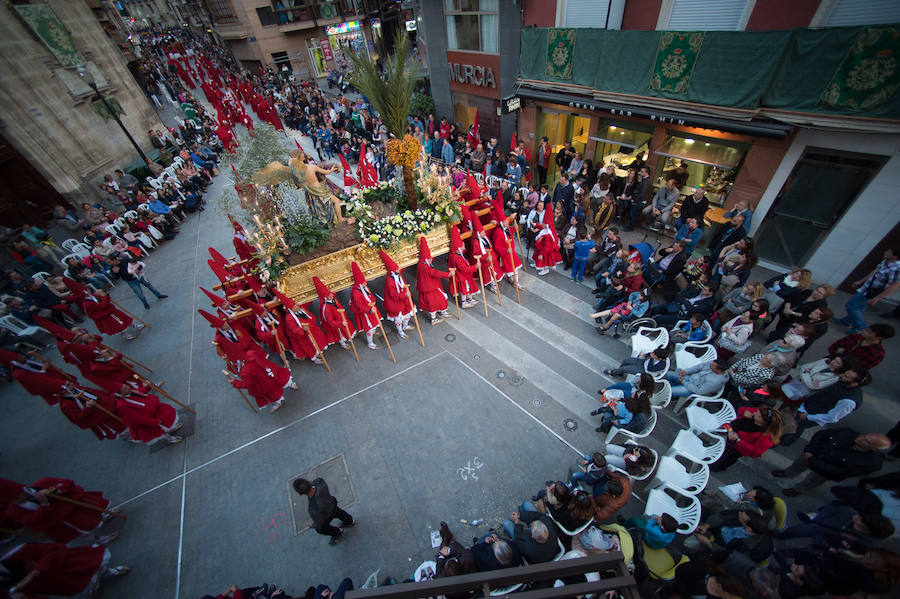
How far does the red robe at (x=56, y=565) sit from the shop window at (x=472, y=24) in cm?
1754

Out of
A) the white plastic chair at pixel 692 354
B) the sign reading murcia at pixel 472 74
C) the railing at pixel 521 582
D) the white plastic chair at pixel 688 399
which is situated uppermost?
the sign reading murcia at pixel 472 74

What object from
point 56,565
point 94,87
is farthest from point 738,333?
point 94,87

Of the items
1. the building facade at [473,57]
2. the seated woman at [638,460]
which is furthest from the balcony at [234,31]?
the seated woman at [638,460]

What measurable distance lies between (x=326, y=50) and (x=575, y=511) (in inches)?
1726

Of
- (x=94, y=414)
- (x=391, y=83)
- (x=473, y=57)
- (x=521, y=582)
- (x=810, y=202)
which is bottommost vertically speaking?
(x=94, y=414)

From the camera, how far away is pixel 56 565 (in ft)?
15.4

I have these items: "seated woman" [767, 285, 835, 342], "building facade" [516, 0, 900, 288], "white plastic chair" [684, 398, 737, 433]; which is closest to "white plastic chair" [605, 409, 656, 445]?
"white plastic chair" [684, 398, 737, 433]

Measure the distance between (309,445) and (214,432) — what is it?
2238 mm

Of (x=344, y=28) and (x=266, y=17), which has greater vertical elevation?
(x=266, y=17)

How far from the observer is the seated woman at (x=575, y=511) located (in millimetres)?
4262

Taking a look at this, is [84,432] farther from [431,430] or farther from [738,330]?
[738,330]

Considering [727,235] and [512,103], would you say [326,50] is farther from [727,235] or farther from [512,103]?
[727,235]

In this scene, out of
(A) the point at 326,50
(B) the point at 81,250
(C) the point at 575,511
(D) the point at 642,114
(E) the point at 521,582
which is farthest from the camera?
(A) the point at 326,50

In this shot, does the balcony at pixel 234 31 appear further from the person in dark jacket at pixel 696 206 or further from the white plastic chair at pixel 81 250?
the person in dark jacket at pixel 696 206
